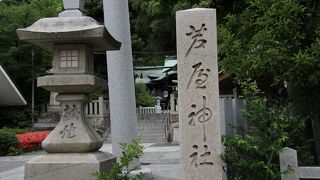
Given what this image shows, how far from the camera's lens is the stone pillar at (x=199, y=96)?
5.98 m

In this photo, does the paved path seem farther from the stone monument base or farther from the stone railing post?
the stone railing post

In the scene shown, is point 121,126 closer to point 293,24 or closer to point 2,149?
point 293,24

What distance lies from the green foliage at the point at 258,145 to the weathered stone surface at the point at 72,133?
225cm

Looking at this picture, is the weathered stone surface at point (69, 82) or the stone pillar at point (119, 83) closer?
the weathered stone surface at point (69, 82)

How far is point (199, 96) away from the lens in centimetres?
600

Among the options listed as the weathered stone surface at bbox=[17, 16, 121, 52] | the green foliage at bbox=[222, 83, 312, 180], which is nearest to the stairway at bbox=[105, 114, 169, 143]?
the weathered stone surface at bbox=[17, 16, 121, 52]

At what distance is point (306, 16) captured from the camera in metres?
6.75

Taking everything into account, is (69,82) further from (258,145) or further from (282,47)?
(282,47)

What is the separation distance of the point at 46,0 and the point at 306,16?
93.2ft

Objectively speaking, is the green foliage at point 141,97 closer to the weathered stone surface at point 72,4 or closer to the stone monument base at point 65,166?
the weathered stone surface at point 72,4

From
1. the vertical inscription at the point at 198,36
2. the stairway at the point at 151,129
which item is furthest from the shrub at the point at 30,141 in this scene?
the vertical inscription at the point at 198,36

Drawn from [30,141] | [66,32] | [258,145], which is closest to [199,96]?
[258,145]

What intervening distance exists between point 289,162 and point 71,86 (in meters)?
3.49

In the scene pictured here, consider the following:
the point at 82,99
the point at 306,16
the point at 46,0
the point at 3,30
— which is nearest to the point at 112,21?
the point at 82,99
